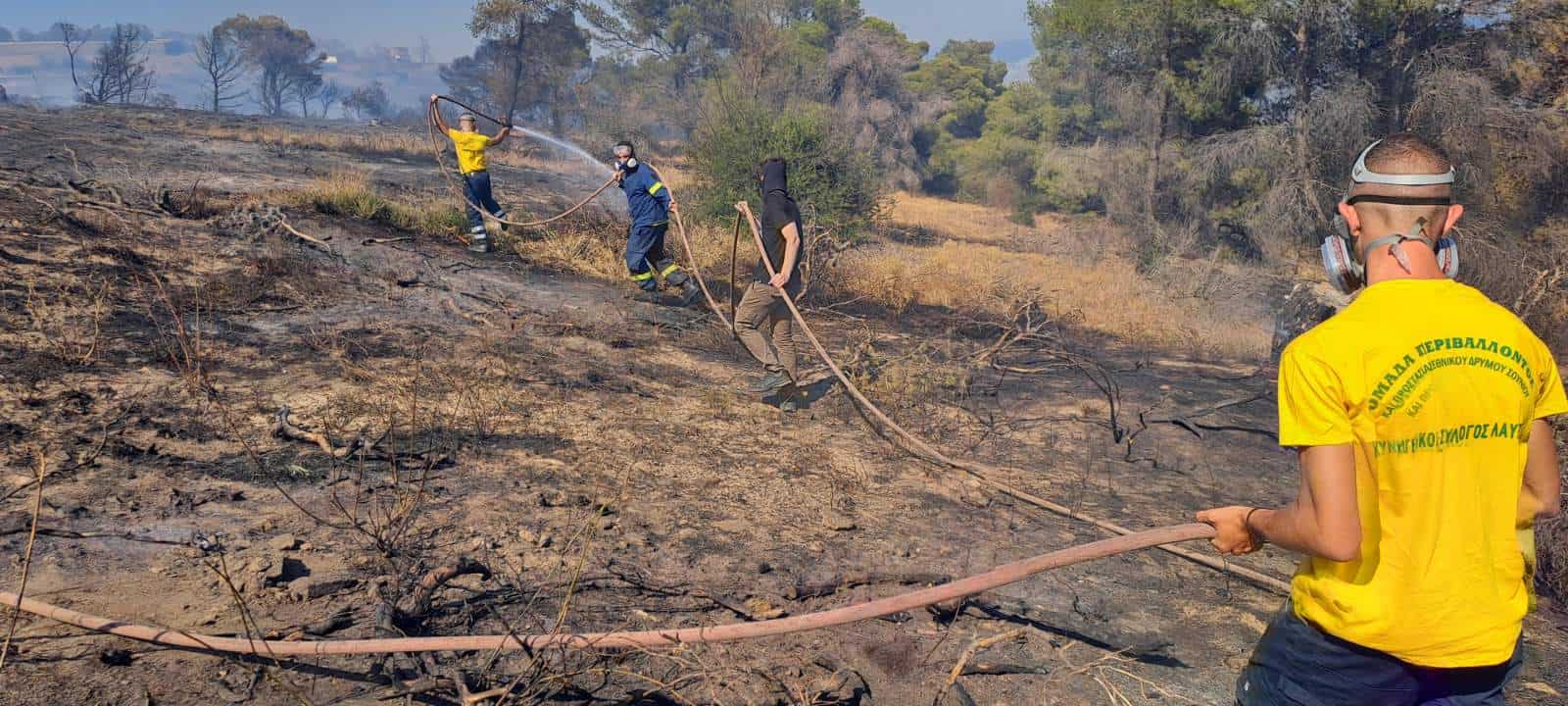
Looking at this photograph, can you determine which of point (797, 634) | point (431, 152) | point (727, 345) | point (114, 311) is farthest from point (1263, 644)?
point (431, 152)

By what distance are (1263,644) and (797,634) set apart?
192 centimetres

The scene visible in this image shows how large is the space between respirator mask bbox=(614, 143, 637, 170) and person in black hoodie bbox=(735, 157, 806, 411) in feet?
9.99

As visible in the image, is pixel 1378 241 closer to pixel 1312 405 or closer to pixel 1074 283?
pixel 1312 405

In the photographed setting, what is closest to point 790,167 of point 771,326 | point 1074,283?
point 1074,283

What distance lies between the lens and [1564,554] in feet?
16.3

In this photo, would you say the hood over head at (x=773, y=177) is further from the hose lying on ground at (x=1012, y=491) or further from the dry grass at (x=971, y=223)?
the dry grass at (x=971, y=223)

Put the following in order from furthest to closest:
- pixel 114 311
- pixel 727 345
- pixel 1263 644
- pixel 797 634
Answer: pixel 727 345 < pixel 114 311 < pixel 797 634 < pixel 1263 644

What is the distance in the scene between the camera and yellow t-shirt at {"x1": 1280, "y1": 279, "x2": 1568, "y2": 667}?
6.06ft

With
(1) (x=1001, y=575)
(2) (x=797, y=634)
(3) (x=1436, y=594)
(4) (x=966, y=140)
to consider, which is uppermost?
(4) (x=966, y=140)

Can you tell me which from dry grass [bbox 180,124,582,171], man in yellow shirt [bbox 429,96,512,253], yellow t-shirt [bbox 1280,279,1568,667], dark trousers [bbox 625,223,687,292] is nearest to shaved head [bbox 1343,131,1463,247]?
yellow t-shirt [bbox 1280,279,1568,667]

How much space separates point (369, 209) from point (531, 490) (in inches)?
328

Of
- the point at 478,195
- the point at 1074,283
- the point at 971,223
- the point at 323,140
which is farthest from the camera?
the point at 971,223

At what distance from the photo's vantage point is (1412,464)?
1887mm

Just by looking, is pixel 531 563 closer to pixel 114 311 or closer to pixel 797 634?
pixel 797 634
